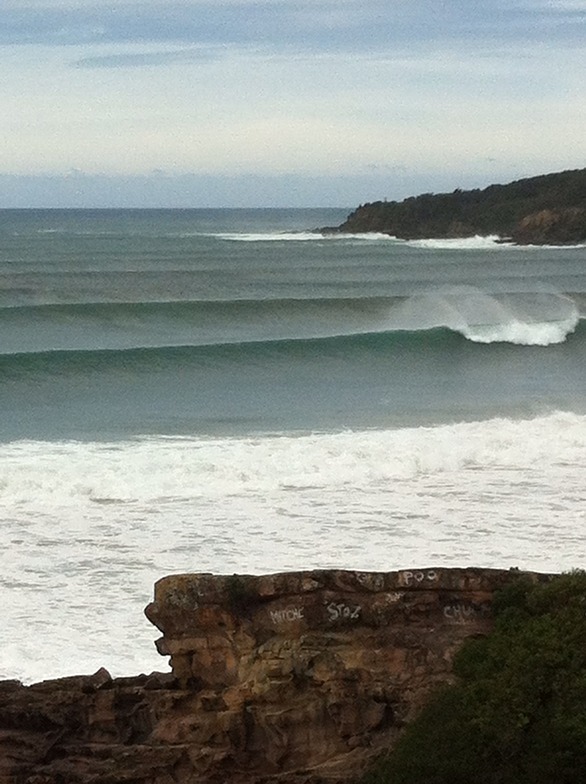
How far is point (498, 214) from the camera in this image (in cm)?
10606

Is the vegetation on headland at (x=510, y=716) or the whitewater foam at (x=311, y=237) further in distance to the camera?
the whitewater foam at (x=311, y=237)

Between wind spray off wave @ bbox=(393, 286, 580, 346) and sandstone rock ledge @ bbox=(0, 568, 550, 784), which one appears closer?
sandstone rock ledge @ bbox=(0, 568, 550, 784)

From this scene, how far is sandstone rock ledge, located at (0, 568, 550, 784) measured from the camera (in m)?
7.95

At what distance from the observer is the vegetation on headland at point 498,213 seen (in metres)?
99.4

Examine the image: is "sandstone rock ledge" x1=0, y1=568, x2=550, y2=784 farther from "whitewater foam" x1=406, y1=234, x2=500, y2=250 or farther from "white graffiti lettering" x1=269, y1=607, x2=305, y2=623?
"whitewater foam" x1=406, y1=234, x2=500, y2=250

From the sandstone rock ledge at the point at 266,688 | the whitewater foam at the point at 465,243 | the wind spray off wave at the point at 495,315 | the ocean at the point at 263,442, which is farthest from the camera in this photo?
the whitewater foam at the point at 465,243

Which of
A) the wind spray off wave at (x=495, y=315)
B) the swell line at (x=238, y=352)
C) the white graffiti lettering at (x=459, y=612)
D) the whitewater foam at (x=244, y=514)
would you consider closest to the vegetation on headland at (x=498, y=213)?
the wind spray off wave at (x=495, y=315)

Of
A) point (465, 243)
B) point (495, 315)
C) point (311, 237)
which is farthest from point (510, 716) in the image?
point (311, 237)

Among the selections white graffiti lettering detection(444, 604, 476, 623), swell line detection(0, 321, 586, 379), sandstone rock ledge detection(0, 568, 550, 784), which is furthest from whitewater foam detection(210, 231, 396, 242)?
white graffiti lettering detection(444, 604, 476, 623)

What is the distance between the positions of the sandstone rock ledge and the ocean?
318 centimetres

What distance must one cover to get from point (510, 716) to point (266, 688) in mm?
1481

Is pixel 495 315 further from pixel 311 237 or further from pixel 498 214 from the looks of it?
pixel 311 237

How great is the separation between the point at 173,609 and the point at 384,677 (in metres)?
1.32

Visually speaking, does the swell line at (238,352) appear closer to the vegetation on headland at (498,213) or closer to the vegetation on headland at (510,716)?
the vegetation on headland at (510,716)
